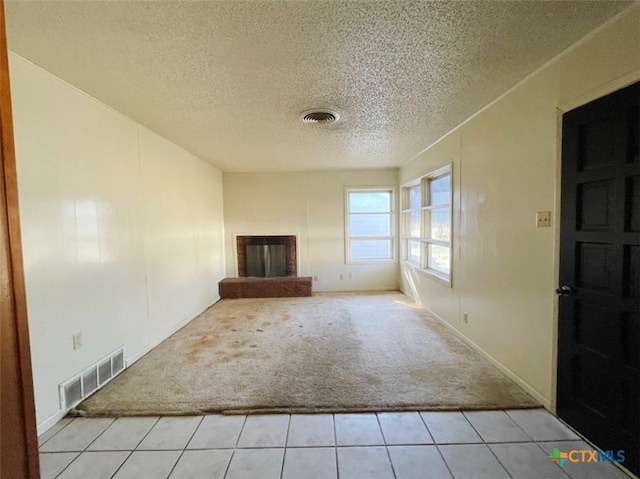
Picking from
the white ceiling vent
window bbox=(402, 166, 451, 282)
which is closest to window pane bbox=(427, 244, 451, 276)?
window bbox=(402, 166, 451, 282)

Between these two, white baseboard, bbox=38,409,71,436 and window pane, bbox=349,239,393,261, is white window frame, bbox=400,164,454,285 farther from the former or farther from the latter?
white baseboard, bbox=38,409,71,436

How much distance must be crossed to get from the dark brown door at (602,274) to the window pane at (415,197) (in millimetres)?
2763

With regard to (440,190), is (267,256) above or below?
below

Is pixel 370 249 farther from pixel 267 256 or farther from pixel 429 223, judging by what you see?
pixel 267 256

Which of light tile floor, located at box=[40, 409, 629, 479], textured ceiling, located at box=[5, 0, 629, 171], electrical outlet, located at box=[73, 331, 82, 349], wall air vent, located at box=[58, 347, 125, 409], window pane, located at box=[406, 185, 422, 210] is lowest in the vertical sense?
light tile floor, located at box=[40, 409, 629, 479]

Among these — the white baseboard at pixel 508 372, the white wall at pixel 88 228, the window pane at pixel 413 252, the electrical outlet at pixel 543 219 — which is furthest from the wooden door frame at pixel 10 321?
the window pane at pixel 413 252

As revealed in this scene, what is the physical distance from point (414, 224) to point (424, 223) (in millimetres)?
512

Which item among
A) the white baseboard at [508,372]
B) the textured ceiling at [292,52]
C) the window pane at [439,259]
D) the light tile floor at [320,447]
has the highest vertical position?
the textured ceiling at [292,52]

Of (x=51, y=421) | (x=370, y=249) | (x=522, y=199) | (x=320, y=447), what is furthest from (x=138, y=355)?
(x=370, y=249)

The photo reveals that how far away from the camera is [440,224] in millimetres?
3875

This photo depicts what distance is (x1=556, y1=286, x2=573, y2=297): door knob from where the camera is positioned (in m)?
1.73

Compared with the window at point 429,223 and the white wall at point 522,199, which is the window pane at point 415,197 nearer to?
the window at point 429,223

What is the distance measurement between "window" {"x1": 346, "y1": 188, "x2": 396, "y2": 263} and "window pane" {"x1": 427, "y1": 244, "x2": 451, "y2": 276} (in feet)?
→ 4.09

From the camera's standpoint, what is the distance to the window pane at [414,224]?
4.62m
